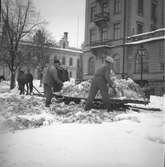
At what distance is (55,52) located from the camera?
6.20ft

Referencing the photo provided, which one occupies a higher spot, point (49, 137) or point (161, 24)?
point (161, 24)

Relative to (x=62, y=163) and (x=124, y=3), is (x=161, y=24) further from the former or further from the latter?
(x=62, y=163)

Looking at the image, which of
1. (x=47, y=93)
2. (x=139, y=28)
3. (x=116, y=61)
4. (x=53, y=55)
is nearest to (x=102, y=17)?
(x=139, y=28)

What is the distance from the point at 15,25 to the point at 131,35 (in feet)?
3.39

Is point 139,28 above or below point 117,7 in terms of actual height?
below

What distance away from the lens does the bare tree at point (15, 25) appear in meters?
1.54

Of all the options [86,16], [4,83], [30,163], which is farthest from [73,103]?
[30,163]

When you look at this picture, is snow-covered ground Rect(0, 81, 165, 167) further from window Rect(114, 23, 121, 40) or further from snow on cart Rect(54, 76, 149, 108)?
snow on cart Rect(54, 76, 149, 108)

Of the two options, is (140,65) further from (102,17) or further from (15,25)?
(15,25)

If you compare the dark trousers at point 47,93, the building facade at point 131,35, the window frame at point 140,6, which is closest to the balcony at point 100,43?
the building facade at point 131,35

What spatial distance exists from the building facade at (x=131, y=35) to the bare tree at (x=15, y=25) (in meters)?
0.51

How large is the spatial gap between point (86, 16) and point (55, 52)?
410mm

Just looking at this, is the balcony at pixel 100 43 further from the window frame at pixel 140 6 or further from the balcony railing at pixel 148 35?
the window frame at pixel 140 6

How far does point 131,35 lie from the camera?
198 cm
